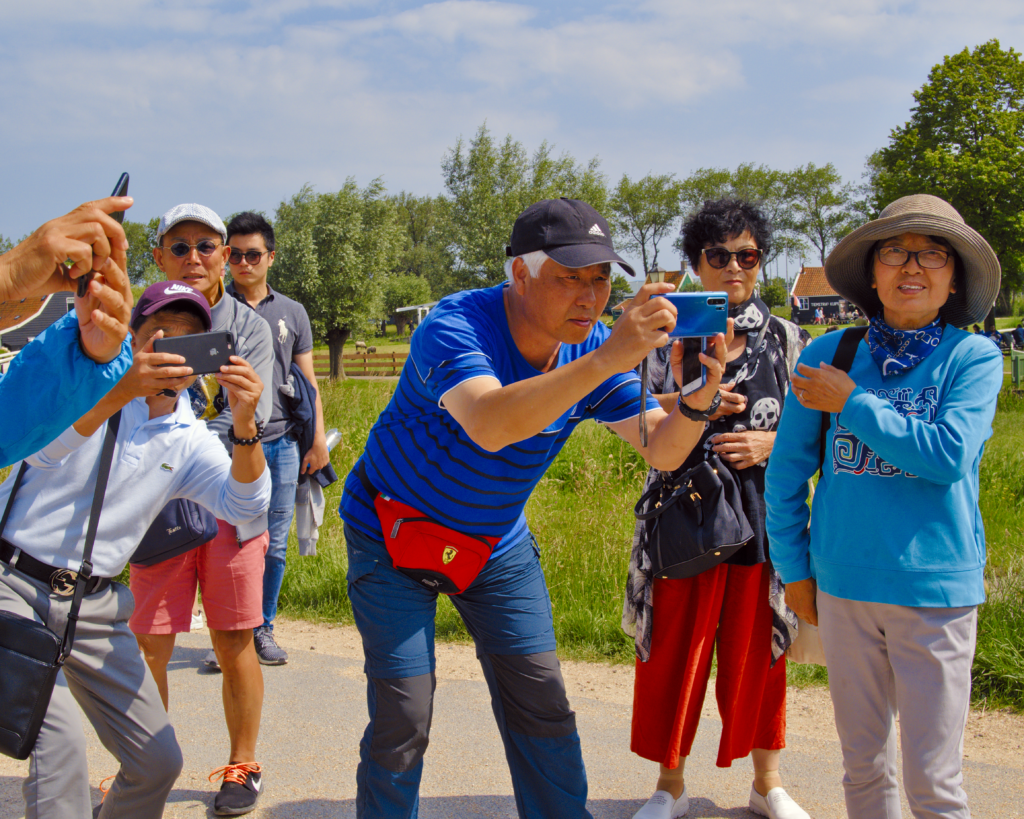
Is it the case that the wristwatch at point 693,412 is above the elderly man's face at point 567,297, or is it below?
below

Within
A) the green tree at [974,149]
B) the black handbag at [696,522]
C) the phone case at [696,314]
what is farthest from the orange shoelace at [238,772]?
the green tree at [974,149]

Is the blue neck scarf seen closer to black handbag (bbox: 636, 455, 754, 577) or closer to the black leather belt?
black handbag (bbox: 636, 455, 754, 577)

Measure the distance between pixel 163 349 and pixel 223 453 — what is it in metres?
0.64

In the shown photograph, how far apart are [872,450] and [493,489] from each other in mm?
1115

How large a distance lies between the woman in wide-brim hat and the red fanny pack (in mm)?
1036

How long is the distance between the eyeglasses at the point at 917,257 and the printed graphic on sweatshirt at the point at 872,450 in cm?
37

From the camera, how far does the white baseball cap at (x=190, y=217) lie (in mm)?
3676

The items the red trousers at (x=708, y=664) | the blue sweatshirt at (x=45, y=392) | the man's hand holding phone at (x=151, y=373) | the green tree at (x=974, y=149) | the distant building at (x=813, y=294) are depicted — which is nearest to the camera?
the blue sweatshirt at (x=45, y=392)

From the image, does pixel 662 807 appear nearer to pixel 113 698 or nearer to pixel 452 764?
pixel 452 764

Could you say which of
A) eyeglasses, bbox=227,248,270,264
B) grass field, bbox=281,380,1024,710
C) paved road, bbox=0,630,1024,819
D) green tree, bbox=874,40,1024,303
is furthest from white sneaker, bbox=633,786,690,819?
green tree, bbox=874,40,1024,303

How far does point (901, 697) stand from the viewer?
2277 mm

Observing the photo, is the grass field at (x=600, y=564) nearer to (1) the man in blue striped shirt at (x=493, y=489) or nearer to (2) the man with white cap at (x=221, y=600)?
(2) the man with white cap at (x=221, y=600)

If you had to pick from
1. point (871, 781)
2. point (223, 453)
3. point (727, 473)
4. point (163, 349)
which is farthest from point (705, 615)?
point (163, 349)

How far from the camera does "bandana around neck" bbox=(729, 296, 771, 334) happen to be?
10.2ft
